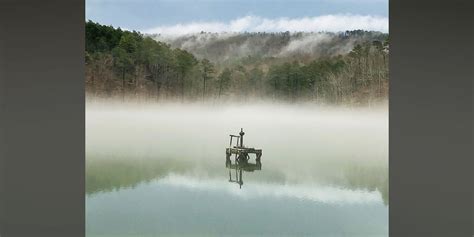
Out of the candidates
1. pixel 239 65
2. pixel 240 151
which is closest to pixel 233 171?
pixel 240 151

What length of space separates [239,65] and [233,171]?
1196 mm

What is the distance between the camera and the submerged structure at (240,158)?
6.83m

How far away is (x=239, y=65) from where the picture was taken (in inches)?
272

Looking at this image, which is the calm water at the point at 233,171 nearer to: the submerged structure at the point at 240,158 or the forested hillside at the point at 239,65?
the submerged structure at the point at 240,158

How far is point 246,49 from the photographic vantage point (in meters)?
6.95

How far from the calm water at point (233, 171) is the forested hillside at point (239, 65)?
0.20 metres
